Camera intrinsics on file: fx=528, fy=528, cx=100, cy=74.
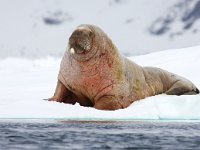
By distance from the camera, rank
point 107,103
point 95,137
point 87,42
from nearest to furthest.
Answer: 1. point 95,137
2. point 87,42
3. point 107,103

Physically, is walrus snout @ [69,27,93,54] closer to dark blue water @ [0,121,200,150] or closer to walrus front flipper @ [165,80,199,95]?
dark blue water @ [0,121,200,150]

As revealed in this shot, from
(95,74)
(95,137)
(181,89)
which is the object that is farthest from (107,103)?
(95,137)

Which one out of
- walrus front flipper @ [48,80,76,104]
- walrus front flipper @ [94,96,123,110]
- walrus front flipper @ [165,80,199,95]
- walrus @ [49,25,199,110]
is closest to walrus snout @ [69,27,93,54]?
walrus @ [49,25,199,110]

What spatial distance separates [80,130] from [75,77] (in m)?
4.65

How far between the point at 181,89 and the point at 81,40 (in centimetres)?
486

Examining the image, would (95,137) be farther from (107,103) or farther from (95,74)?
(95,74)

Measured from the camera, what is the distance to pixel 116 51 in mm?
13844

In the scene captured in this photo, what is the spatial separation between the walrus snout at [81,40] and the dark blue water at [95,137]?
3099 mm

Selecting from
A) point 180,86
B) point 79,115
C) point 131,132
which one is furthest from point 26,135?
point 180,86

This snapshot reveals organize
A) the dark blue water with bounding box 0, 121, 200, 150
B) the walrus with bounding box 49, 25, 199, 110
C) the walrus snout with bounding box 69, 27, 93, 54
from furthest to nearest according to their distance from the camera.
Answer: the walrus with bounding box 49, 25, 199, 110 < the walrus snout with bounding box 69, 27, 93, 54 < the dark blue water with bounding box 0, 121, 200, 150

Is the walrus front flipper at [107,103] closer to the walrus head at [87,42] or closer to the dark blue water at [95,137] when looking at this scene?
the walrus head at [87,42]

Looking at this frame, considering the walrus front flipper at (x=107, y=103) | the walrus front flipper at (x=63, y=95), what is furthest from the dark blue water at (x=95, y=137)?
the walrus front flipper at (x=63, y=95)

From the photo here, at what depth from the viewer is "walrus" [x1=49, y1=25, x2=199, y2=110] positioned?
13.1 m

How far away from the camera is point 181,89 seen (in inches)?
642
